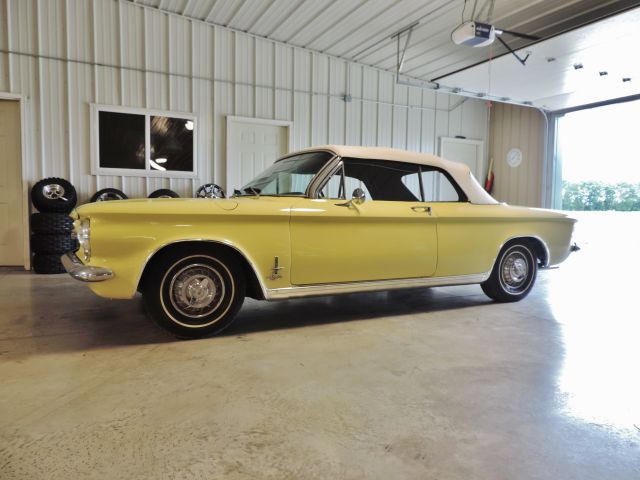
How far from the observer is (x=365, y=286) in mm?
3871

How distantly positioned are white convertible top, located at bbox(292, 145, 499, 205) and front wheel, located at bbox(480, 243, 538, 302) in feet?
2.10

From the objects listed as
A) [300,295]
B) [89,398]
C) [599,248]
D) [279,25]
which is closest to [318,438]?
[89,398]

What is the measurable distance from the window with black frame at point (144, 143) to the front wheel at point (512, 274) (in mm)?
5954

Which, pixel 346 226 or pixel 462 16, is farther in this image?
pixel 462 16

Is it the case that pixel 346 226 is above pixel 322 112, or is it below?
below

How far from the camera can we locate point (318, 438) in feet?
6.41

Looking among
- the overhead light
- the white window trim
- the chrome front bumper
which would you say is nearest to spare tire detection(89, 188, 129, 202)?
the white window trim

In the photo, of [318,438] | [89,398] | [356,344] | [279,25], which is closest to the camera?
[318,438]

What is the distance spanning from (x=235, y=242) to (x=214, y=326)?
2.27 feet

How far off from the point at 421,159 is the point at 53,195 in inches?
236

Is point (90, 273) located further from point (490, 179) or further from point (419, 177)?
point (490, 179)

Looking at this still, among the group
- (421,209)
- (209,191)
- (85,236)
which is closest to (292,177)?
(421,209)

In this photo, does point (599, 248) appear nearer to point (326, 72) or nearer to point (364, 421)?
point (326, 72)

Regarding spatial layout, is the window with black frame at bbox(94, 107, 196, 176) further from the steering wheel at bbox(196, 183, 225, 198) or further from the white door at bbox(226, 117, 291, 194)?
the white door at bbox(226, 117, 291, 194)
